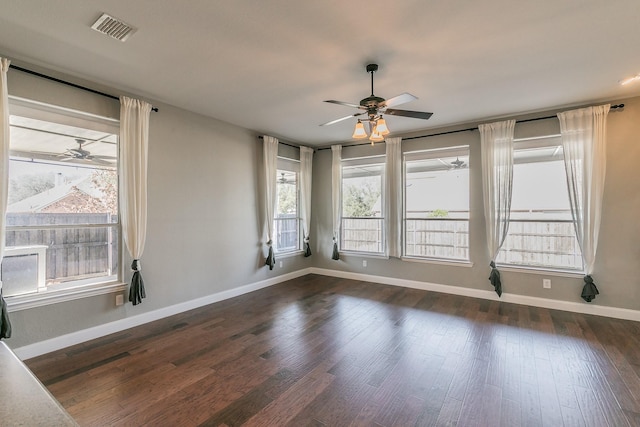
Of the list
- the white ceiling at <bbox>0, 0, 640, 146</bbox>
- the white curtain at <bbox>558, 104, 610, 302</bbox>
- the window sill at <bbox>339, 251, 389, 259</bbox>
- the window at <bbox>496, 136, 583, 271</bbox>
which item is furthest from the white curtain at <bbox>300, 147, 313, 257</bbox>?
the white curtain at <bbox>558, 104, 610, 302</bbox>

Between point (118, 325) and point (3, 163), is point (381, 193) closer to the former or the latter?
point (118, 325)

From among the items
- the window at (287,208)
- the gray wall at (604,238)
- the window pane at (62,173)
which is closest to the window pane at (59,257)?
the window pane at (62,173)

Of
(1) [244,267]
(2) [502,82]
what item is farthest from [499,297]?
(1) [244,267]

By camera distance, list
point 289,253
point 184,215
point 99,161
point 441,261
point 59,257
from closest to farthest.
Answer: point 59,257 → point 99,161 → point 184,215 → point 441,261 → point 289,253

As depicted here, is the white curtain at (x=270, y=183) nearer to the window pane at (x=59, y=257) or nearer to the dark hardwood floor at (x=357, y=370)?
the dark hardwood floor at (x=357, y=370)

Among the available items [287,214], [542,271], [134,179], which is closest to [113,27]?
[134,179]

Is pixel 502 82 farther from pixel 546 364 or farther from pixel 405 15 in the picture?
pixel 546 364

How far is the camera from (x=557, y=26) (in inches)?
90.8

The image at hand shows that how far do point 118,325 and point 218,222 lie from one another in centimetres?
184

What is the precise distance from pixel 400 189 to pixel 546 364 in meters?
3.31

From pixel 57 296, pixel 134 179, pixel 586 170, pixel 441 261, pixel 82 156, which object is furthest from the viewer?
pixel 441 261

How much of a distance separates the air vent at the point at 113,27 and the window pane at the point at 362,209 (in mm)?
4441

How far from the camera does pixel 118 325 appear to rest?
3.47 meters

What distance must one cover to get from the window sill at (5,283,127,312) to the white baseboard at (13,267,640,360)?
1.24 feet
